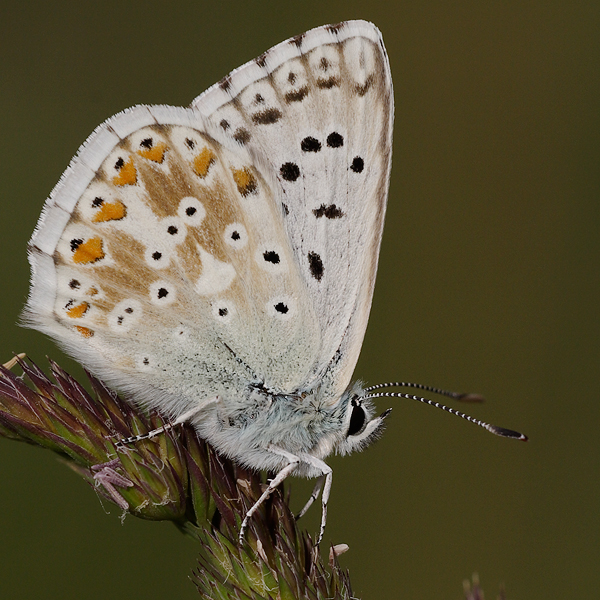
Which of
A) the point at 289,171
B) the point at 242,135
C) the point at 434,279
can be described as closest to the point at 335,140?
the point at 289,171

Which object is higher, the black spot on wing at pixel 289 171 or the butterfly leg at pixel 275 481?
the black spot on wing at pixel 289 171

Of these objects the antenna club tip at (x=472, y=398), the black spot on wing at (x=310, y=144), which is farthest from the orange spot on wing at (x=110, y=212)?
the antenna club tip at (x=472, y=398)

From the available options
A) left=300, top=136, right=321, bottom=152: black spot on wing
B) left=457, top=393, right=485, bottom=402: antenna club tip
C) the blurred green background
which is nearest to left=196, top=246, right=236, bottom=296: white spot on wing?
left=300, top=136, right=321, bottom=152: black spot on wing

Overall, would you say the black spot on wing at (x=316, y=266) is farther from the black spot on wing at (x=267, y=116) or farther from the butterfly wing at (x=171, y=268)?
the black spot on wing at (x=267, y=116)

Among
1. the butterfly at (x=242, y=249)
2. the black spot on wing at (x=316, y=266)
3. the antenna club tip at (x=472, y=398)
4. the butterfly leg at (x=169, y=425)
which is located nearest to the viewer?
the antenna club tip at (x=472, y=398)

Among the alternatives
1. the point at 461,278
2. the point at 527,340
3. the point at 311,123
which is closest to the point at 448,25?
the point at 461,278
